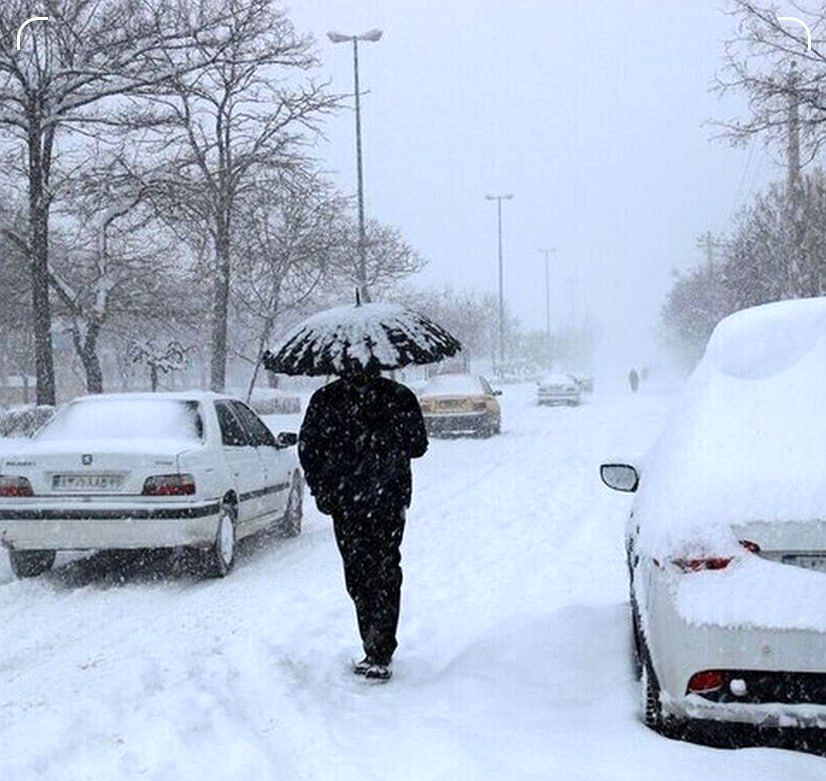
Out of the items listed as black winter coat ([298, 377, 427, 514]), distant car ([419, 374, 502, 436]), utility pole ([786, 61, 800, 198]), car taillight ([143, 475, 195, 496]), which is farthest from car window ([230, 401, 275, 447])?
distant car ([419, 374, 502, 436])

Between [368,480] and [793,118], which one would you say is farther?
[793,118]

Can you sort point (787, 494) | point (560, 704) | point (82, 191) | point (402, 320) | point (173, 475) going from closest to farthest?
point (787, 494), point (560, 704), point (402, 320), point (173, 475), point (82, 191)

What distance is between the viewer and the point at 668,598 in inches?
145

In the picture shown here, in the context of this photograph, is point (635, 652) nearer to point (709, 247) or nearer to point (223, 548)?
point (223, 548)

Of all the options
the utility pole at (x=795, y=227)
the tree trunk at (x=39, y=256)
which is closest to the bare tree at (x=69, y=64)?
the tree trunk at (x=39, y=256)

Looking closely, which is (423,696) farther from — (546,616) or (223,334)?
(223,334)

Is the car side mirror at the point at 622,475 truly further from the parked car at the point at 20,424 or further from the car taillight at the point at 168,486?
the parked car at the point at 20,424

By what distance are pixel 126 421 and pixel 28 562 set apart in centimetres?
132

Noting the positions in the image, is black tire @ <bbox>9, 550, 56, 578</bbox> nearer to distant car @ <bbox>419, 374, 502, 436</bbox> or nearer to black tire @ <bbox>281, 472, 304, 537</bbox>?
black tire @ <bbox>281, 472, 304, 537</bbox>

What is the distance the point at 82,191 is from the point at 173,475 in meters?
16.7

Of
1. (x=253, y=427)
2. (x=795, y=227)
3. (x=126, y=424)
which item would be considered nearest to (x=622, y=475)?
(x=126, y=424)

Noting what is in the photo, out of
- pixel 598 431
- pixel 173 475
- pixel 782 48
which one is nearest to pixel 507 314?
pixel 598 431

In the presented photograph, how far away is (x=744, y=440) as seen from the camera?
400cm

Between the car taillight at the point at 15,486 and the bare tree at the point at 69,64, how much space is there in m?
12.8
